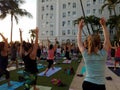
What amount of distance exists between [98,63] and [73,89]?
5508 mm

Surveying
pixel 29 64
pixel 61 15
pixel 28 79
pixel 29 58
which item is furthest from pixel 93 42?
pixel 61 15

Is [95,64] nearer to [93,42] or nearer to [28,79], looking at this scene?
[93,42]

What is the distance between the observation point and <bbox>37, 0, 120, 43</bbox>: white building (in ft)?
264

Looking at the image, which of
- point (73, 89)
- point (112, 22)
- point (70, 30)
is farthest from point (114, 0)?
point (70, 30)

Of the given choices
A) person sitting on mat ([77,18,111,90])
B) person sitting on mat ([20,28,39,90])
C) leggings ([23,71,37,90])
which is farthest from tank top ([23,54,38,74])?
person sitting on mat ([77,18,111,90])

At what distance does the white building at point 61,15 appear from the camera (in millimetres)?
80562

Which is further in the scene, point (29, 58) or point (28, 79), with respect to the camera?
point (28, 79)

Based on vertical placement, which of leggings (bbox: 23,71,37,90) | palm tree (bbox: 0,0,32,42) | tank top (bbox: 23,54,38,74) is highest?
palm tree (bbox: 0,0,32,42)

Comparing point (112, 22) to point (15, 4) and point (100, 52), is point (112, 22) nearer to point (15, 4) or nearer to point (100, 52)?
point (15, 4)

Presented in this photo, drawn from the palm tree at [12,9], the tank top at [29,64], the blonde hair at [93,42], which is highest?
the palm tree at [12,9]

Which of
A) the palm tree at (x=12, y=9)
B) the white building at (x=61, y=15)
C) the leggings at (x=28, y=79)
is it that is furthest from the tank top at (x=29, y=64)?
the white building at (x=61, y=15)

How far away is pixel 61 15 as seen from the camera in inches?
3319

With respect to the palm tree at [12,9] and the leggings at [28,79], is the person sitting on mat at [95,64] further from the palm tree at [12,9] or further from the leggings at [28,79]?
the palm tree at [12,9]

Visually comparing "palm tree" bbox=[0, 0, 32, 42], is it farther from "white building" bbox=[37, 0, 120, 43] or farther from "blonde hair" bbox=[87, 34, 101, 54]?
"white building" bbox=[37, 0, 120, 43]
